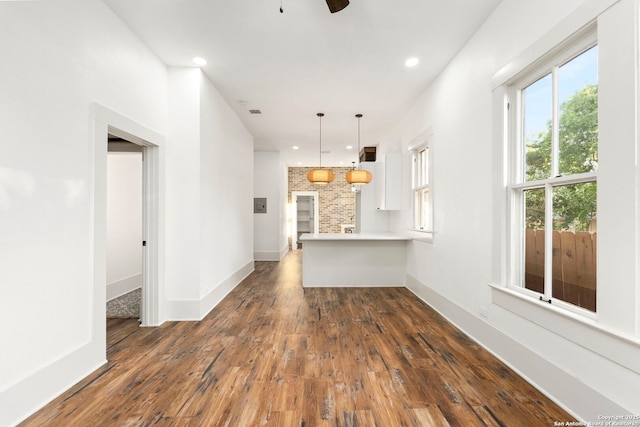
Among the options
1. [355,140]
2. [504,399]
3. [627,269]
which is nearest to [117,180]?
[355,140]

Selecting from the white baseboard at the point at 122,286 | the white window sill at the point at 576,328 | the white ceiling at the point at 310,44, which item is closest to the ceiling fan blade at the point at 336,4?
the white ceiling at the point at 310,44

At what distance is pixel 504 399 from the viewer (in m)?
1.96

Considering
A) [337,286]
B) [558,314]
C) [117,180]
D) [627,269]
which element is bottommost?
[337,286]

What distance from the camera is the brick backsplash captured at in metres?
11.0

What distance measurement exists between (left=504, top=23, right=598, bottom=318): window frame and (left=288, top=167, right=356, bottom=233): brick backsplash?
27.9 ft

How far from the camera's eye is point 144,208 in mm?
3420

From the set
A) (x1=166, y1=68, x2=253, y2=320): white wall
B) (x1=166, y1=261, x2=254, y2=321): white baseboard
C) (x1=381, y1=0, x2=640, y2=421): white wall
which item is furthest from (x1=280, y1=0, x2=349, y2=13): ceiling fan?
(x1=166, y1=261, x2=254, y2=321): white baseboard

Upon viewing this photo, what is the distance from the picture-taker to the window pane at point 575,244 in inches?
70.6

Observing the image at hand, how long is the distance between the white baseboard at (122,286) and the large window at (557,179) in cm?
510

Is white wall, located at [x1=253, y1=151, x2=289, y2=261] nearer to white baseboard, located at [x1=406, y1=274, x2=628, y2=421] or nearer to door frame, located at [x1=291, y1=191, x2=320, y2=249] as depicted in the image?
door frame, located at [x1=291, y1=191, x2=320, y2=249]

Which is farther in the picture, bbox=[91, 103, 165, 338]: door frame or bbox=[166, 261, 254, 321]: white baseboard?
bbox=[166, 261, 254, 321]: white baseboard

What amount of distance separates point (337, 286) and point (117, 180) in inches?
155

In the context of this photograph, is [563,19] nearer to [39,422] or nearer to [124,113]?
[124,113]

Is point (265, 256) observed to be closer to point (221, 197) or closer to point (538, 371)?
point (221, 197)
